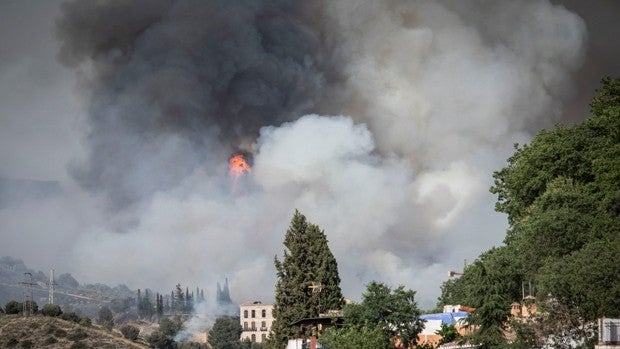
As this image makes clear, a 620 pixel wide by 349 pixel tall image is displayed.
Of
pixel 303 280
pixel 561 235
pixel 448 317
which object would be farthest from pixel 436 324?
pixel 561 235

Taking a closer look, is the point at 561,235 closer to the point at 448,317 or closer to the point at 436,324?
the point at 436,324

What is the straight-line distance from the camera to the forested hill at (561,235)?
65.9 m

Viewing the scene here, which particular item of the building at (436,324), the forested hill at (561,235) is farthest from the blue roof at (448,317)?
the forested hill at (561,235)

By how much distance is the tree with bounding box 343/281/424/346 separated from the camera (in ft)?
274

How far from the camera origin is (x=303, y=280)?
95.7 metres

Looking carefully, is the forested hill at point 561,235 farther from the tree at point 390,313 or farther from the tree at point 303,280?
the tree at point 303,280

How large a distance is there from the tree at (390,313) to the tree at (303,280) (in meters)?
10.6

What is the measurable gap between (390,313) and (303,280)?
43.8ft

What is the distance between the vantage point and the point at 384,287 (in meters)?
84.1

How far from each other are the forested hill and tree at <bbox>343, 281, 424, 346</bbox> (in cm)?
458

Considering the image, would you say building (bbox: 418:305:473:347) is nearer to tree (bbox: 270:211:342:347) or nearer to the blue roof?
the blue roof

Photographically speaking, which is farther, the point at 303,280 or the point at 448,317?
the point at 448,317

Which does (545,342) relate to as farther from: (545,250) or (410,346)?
(410,346)

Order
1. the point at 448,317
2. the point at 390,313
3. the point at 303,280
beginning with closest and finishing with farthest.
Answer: the point at 390,313
the point at 303,280
the point at 448,317
